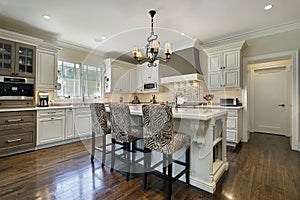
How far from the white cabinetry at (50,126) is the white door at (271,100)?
5976 millimetres

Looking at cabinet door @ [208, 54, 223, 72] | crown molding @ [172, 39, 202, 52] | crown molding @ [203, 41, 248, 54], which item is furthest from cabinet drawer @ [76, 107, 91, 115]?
crown molding @ [203, 41, 248, 54]

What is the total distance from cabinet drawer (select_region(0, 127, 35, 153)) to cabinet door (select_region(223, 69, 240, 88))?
4599 millimetres

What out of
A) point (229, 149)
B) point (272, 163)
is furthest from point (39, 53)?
point (272, 163)

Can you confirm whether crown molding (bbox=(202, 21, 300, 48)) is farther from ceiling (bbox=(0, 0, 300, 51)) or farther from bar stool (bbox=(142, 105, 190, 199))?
bar stool (bbox=(142, 105, 190, 199))

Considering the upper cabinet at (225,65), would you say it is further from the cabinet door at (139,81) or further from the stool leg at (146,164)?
the stool leg at (146,164)

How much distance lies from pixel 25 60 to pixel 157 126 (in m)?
3.36

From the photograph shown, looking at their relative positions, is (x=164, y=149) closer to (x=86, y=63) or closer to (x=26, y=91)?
(x=26, y=91)

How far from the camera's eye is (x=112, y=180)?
2.09 m

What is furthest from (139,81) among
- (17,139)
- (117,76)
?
(17,139)

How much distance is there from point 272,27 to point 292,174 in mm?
3091

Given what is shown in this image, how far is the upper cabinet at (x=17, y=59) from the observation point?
301cm

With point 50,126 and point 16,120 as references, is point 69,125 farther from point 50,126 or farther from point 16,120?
point 16,120

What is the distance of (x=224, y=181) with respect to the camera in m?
2.07

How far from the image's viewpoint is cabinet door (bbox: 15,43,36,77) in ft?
10.4
